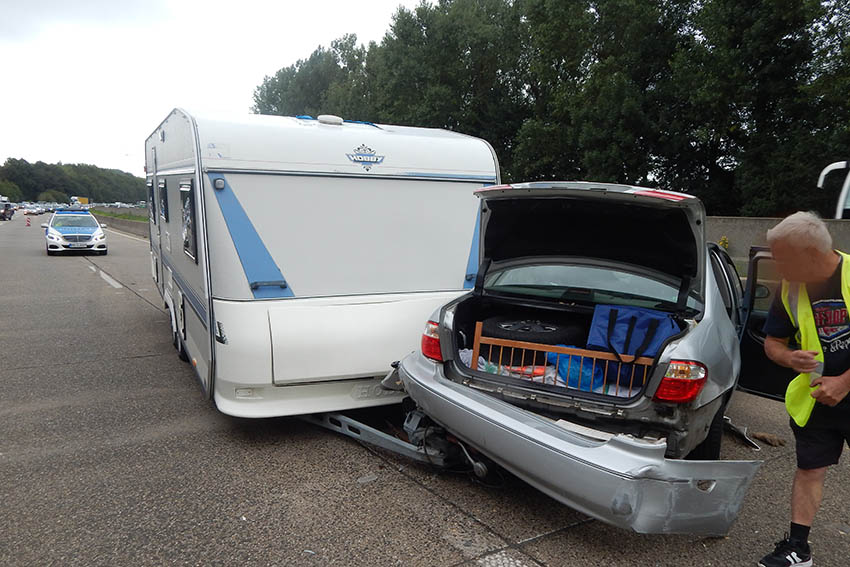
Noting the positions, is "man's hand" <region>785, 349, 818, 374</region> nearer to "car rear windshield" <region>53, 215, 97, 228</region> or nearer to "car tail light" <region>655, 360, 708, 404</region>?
A: "car tail light" <region>655, 360, 708, 404</region>

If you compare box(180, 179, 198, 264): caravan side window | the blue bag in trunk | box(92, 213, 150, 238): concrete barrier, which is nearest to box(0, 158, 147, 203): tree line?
box(92, 213, 150, 238): concrete barrier

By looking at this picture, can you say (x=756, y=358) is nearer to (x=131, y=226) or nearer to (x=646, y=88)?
Answer: (x=646, y=88)

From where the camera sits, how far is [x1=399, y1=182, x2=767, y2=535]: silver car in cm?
265

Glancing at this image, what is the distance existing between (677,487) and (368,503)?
1.75 meters

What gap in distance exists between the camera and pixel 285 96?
5594 cm

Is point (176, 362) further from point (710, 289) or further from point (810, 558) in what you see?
point (810, 558)

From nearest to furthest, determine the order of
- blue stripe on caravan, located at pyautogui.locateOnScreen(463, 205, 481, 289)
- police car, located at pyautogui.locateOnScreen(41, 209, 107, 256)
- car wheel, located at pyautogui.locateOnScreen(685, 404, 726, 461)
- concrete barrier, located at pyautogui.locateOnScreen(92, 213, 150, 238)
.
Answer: car wheel, located at pyautogui.locateOnScreen(685, 404, 726, 461), blue stripe on caravan, located at pyautogui.locateOnScreen(463, 205, 481, 289), police car, located at pyautogui.locateOnScreen(41, 209, 107, 256), concrete barrier, located at pyautogui.locateOnScreen(92, 213, 150, 238)

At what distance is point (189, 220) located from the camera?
4.76 m

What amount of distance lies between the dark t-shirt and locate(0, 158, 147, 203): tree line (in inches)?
6064

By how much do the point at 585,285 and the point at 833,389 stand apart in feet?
5.33

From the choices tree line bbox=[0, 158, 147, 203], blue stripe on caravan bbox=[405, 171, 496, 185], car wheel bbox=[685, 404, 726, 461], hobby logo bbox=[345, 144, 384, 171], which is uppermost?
tree line bbox=[0, 158, 147, 203]

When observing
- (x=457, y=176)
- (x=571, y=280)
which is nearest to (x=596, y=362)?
(x=571, y=280)

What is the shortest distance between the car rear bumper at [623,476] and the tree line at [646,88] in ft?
55.2

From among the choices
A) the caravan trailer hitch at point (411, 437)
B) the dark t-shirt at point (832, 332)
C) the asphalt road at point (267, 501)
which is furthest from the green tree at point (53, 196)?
the dark t-shirt at point (832, 332)
